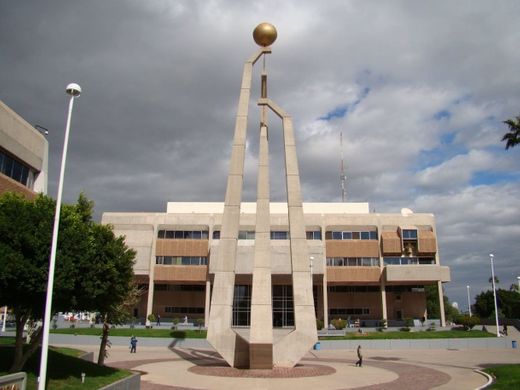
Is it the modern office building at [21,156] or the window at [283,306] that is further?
the window at [283,306]

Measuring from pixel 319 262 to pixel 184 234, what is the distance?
19338 mm

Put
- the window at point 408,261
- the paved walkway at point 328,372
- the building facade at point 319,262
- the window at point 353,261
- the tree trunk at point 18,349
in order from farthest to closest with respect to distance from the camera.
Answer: the window at point 408,261 < the window at point 353,261 < the building facade at point 319,262 < the paved walkway at point 328,372 < the tree trunk at point 18,349

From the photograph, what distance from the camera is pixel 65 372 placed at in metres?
17.5

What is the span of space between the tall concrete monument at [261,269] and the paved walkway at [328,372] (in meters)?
1.27

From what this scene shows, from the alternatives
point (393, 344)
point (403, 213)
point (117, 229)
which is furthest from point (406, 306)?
point (117, 229)

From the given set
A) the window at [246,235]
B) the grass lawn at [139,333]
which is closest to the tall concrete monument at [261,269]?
the grass lawn at [139,333]

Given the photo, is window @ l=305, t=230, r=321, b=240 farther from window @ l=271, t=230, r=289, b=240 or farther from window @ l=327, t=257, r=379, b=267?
window @ l=327, t=257, r=379, b=267

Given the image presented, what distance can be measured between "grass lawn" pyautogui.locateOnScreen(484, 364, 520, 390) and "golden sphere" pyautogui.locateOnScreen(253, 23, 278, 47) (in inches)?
885

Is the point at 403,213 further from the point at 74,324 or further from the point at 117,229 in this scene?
the point at 74,324

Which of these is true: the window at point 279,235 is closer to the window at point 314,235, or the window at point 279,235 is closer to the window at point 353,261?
the window at point 314,235

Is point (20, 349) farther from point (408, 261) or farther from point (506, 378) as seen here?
point (408, 261)

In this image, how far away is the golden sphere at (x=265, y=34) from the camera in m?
28.7

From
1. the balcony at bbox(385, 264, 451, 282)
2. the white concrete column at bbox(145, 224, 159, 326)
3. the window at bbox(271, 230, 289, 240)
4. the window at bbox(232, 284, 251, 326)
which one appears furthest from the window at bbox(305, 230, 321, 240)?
the white concrete column at bbox(145, 224, 159, 326)

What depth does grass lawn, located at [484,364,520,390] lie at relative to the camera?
17909 millimetres
